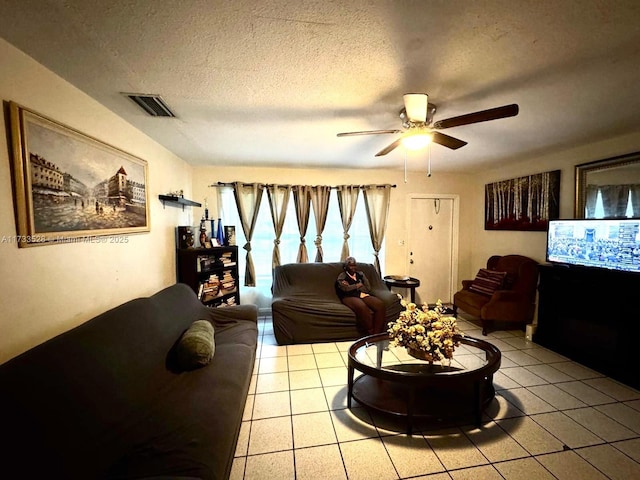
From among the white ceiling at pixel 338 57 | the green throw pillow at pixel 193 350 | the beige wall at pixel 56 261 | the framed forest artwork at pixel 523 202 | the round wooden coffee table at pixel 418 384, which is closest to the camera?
the white ceiling at pixel 338 57

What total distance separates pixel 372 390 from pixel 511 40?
2439 millimetres

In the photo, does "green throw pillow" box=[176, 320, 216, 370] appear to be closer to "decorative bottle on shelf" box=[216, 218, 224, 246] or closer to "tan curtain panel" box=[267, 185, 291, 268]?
"decorative bottle on shelf" box=[216, 218, 224, 246]

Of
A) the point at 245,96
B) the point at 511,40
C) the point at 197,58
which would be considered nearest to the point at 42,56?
the point at 197,58

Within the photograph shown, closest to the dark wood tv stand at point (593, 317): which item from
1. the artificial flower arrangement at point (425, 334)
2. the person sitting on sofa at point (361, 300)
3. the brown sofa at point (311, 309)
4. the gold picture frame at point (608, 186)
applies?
the gold picture frame at point (608, 186)

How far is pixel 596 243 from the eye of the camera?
2871 mm

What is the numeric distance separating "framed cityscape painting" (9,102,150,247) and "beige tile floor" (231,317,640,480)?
1.77 meters

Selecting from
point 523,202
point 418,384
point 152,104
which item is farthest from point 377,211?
point 152,104

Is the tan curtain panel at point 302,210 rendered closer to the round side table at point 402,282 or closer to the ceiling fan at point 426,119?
the round side table at point 402,282

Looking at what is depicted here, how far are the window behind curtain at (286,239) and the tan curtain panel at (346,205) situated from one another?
0.09m

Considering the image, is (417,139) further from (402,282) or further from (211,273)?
(211,273)

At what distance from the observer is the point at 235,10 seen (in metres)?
1.18

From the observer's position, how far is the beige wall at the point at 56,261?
1.36 m

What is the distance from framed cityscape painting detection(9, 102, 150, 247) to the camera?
143 centimetres

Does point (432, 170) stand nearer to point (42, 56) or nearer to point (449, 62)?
point (449, 62)
